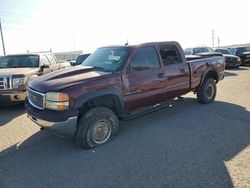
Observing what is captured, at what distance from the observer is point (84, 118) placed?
408cm

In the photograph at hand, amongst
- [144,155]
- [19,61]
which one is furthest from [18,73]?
[144,155]

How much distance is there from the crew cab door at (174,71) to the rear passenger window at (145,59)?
0.88 feet

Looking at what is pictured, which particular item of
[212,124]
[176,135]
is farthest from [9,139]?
[212,124]

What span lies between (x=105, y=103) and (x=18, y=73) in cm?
370

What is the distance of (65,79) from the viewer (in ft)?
13.8

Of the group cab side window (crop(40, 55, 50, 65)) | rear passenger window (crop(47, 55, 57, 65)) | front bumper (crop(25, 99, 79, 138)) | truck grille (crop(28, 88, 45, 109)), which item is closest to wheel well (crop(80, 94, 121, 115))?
front bumper (crop(25, 99, 79, 138))

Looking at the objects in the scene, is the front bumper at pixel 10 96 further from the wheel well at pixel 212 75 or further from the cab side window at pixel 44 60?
the wheel well at pixel 212 75

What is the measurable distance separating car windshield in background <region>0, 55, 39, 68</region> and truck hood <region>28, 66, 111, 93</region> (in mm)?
4063

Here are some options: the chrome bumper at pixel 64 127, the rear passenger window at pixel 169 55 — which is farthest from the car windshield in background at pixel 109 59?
the chrome bumper at pixel 64 127

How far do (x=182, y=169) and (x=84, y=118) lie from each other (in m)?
1.85

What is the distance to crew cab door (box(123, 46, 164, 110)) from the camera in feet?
15.3

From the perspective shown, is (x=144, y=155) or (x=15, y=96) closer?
(x=144, y=155)

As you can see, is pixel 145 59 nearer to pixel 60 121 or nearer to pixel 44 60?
pixel 60 121

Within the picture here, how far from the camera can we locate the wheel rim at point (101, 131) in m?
4.28
